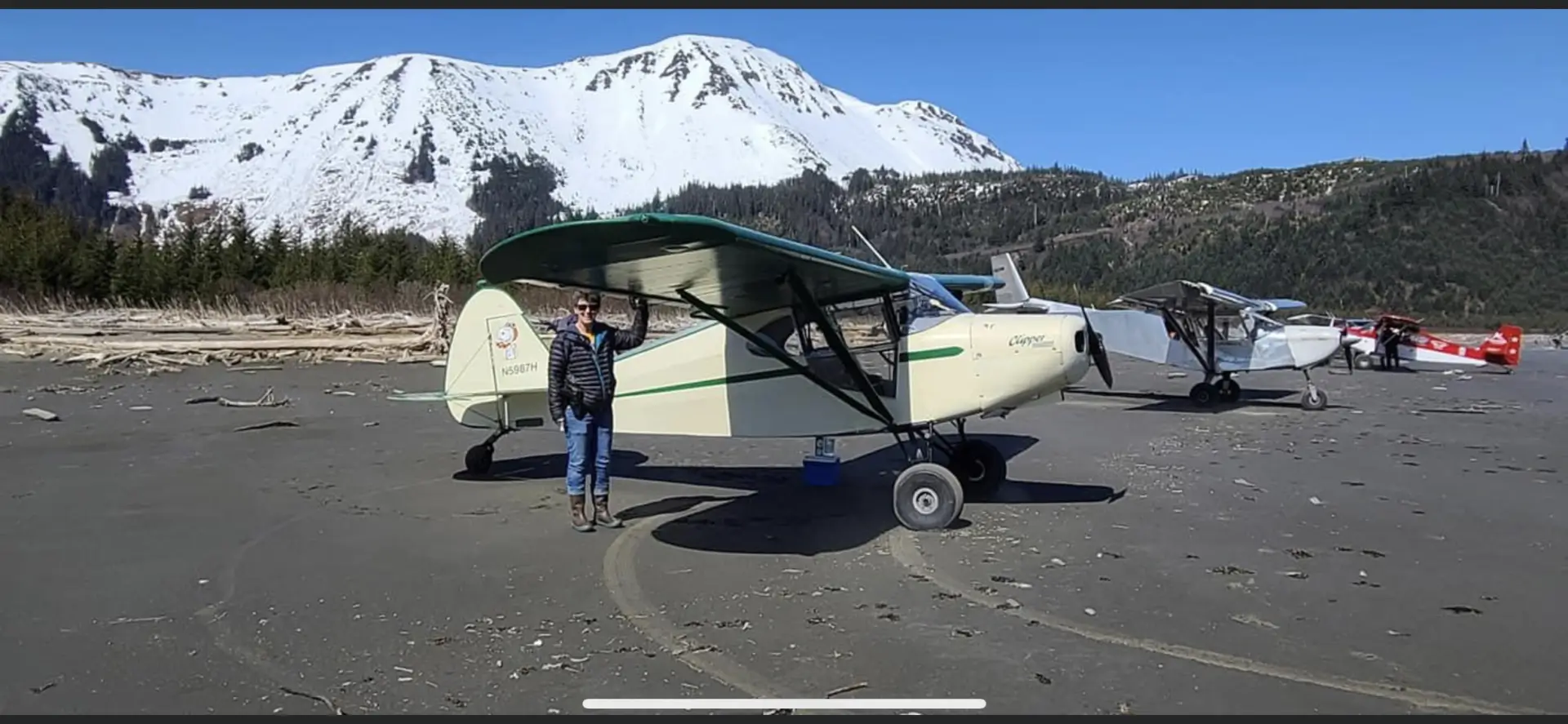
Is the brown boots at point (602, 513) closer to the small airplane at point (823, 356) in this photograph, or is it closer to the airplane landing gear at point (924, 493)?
the small airplane at point (823, 356)

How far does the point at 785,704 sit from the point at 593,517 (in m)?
3.80

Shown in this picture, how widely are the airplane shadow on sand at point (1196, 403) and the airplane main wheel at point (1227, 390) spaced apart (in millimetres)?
128

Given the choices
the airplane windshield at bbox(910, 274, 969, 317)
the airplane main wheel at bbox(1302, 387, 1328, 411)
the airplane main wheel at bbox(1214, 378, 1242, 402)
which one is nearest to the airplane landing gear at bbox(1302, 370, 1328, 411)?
the airplane main wheel at bbox(1302, 387, 1328, 411)

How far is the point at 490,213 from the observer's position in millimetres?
199625

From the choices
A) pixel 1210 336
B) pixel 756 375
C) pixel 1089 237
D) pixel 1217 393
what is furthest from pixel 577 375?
pixel 1089 237

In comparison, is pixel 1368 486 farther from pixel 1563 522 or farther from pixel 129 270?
pixel 129 270

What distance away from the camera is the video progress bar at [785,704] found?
396 cm

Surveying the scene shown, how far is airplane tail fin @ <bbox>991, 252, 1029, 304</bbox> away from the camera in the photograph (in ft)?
82.2

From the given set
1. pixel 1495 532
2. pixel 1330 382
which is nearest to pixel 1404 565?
pixel 1495 532

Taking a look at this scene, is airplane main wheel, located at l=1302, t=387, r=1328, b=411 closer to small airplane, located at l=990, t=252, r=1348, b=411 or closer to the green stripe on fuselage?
small airplane, located at l=990, t=252, r=1348, b=411

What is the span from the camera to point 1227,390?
19.3 meters

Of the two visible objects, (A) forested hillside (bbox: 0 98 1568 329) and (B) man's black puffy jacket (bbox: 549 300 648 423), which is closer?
(B) man's black puffy jacket (bbox: 549 300 648 423)

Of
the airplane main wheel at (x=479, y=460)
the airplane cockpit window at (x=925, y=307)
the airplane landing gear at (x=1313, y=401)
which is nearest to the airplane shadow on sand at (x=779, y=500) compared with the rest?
the airplane main wheel at (x=479, y=460)

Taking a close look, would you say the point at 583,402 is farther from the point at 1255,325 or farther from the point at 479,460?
the point at 1255,325
